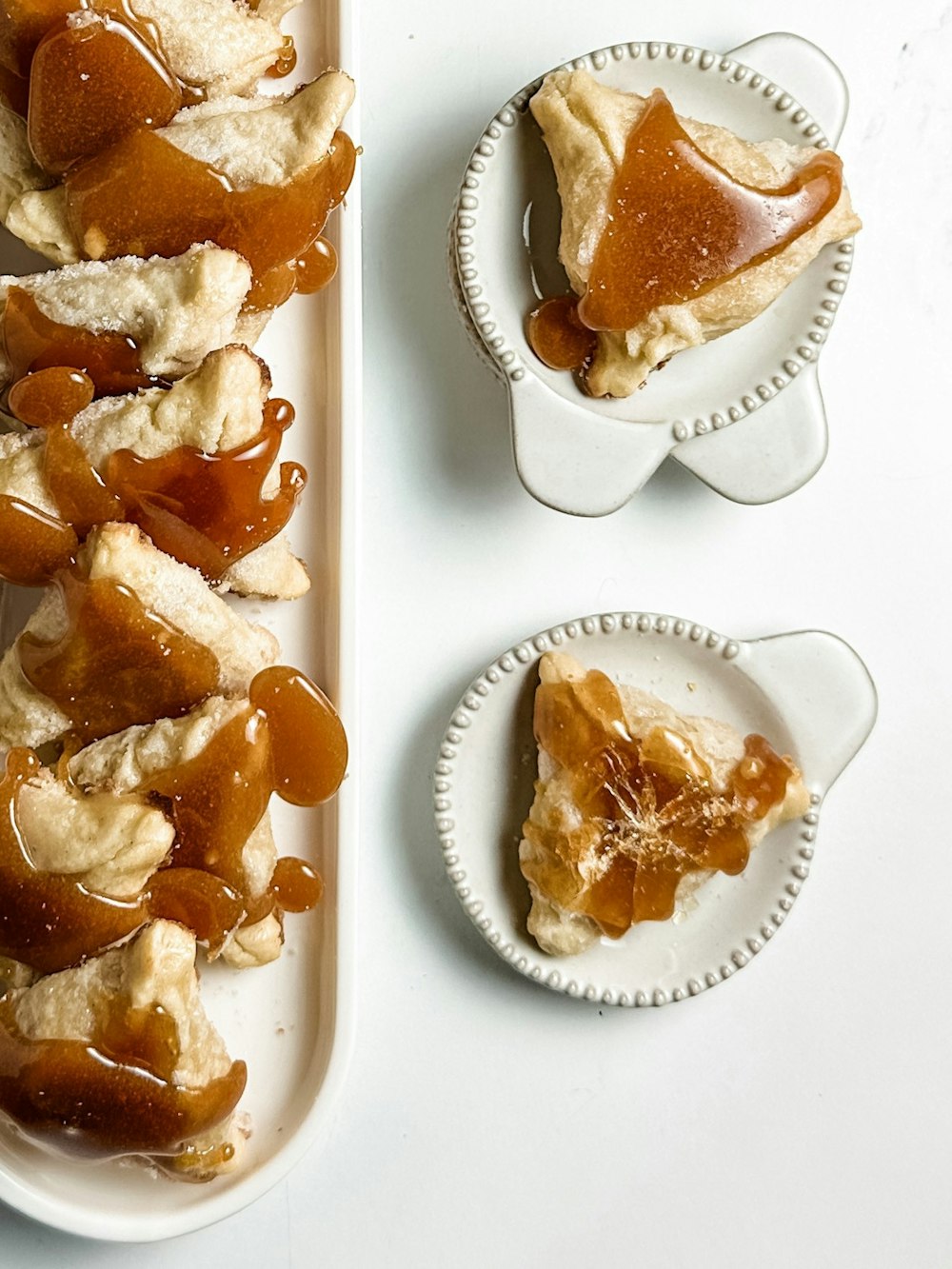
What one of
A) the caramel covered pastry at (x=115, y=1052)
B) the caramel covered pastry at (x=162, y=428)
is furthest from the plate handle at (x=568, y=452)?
the caramel covered pastry at (x=115, y=1052)

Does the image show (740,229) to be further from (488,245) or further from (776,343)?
(488,245)

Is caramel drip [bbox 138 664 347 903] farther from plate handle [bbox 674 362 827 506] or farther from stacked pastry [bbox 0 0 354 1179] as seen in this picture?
plate handle [bbox 674 362 827 506]

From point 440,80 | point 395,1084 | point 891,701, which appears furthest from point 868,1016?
point 440,80

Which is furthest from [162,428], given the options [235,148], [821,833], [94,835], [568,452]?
[821,833]

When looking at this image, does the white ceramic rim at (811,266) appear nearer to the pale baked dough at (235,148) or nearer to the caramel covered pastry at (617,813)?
the pale baked dough at (235,148)

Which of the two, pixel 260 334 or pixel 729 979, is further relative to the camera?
pixel 729 979
